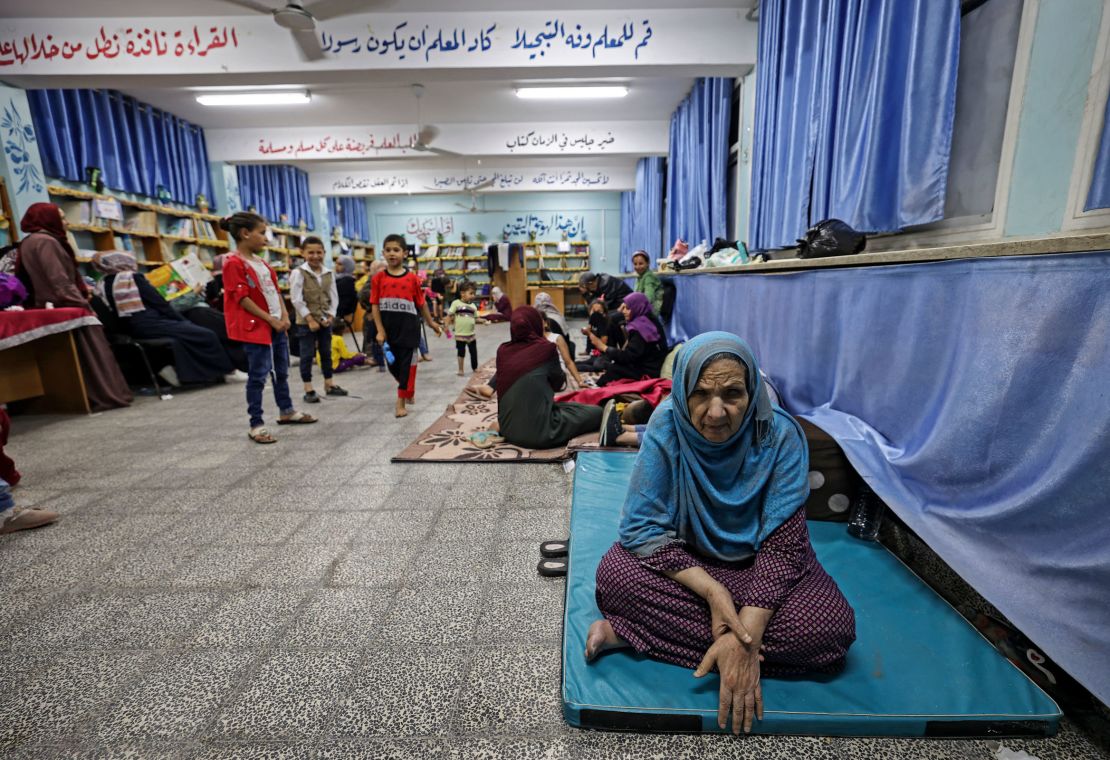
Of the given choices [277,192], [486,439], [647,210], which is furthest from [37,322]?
[647,210]

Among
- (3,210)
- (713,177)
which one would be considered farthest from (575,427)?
(3,210)

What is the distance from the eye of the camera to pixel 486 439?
3084 millimetres

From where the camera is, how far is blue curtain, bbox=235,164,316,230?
28.1ft

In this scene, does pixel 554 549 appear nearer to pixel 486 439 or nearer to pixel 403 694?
pixel 403 694

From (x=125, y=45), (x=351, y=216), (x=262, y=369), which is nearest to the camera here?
(x=262, y=369)

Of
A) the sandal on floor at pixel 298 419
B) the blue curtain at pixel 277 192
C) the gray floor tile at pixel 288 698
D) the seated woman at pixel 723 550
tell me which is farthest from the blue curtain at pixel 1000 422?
the blue curtain at pixel 277 192

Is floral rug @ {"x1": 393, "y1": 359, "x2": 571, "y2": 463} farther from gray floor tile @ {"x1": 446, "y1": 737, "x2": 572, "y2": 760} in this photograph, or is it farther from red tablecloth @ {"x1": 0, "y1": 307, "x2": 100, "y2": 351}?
red tablecloth @ {"x1": 0, "y1": 307, "x2": 100, "y2": 351}

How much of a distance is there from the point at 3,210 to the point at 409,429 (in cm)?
466

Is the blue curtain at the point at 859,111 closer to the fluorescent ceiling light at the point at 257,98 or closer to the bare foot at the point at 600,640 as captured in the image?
the bare foot at the point at 600,640

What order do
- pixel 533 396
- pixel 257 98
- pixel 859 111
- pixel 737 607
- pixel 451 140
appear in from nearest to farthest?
pixel 737 607 < pixel 859 111 < pixel 533 396 < pixel 257 98 < pixel 451 140

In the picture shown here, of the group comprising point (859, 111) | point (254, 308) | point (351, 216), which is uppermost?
point (351, 216)

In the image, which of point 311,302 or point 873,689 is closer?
point 873,689

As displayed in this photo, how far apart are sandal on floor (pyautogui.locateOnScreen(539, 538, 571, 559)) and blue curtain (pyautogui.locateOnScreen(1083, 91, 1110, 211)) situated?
6.16 feet

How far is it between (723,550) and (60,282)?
512 centimetres
